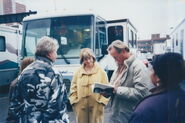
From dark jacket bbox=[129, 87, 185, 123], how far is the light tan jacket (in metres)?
2.13

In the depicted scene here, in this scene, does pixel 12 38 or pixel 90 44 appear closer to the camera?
pixel 90 44

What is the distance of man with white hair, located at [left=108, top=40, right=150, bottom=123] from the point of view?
107 inches

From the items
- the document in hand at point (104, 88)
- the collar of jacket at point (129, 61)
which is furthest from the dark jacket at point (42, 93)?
the collar of jacket at point (129, 61)

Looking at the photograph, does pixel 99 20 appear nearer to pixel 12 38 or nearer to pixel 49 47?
pixel 49 47

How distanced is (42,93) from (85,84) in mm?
1216

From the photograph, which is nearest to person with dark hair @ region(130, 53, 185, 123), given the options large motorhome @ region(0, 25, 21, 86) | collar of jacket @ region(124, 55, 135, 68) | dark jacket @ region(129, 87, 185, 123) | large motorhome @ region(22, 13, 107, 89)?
dark jacket @ region(129, 87, 185, 123)

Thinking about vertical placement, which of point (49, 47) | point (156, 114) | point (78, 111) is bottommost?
point (78, 111)

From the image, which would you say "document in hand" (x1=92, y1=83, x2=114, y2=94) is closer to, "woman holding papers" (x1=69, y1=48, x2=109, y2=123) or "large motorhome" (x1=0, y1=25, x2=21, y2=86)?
"woman holding papers" (x1=69, y1=48, x2=109, y2=123)

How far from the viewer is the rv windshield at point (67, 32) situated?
670 centimetres

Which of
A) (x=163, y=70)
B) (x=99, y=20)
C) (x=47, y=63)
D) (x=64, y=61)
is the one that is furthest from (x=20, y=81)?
(x=99, y=20)

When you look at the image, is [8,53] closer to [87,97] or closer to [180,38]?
[180,38]

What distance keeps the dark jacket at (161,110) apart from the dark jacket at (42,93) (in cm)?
118

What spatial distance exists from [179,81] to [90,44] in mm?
5058

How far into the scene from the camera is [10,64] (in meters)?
11.8
